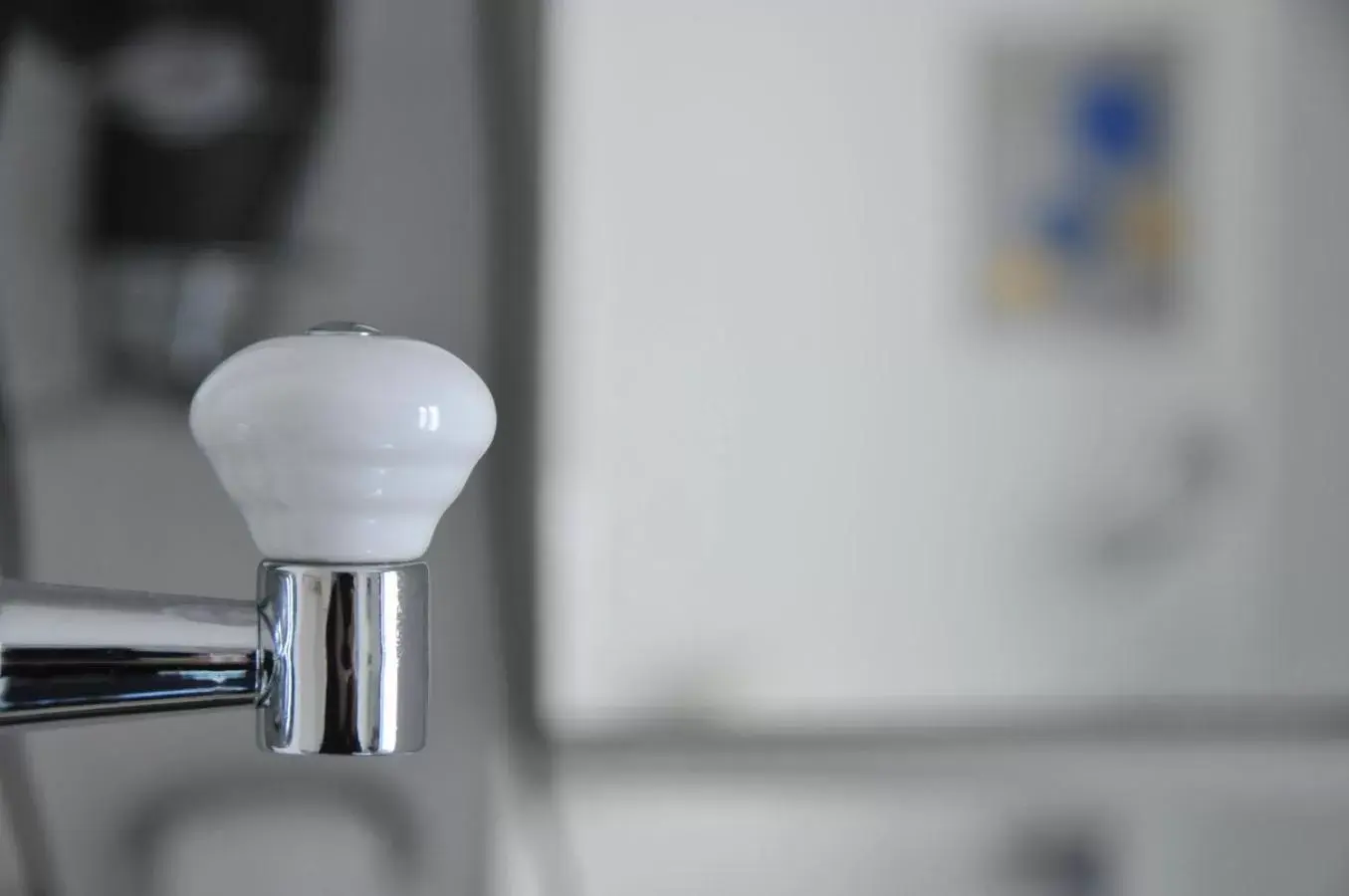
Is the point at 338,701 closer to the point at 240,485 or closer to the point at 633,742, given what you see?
the point at 240,485

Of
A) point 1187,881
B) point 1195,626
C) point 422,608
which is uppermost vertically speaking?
point 422,608

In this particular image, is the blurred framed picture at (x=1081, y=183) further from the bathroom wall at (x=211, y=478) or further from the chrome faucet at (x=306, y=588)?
the chrome faucet at (x=306, y=588)

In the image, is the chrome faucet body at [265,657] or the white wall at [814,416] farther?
the white wall at [814,416]

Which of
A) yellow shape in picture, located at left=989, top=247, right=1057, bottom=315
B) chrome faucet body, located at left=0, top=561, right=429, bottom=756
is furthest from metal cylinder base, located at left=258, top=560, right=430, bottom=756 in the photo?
yellow shape in picture, located at left=989, top=247, right=1057, bottom=315

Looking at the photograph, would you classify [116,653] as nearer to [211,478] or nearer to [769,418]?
[211,478]

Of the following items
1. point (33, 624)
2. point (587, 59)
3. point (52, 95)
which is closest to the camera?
point (33, 624)

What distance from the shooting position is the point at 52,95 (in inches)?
19.0

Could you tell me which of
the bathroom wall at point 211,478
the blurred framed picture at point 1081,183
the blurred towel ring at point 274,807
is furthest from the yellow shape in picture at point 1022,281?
the blurred towel ring at point 274,807

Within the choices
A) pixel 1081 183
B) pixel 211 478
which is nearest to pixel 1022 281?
pixel 1081 183

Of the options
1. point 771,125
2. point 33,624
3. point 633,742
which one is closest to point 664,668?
point 633,742

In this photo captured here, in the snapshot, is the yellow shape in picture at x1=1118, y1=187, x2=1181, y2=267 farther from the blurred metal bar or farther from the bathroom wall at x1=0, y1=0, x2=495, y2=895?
the blurred metal bar

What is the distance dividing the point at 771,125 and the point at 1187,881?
407 millimetres

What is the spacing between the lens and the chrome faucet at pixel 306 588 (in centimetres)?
29

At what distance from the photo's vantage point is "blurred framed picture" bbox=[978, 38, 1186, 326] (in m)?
0.66
